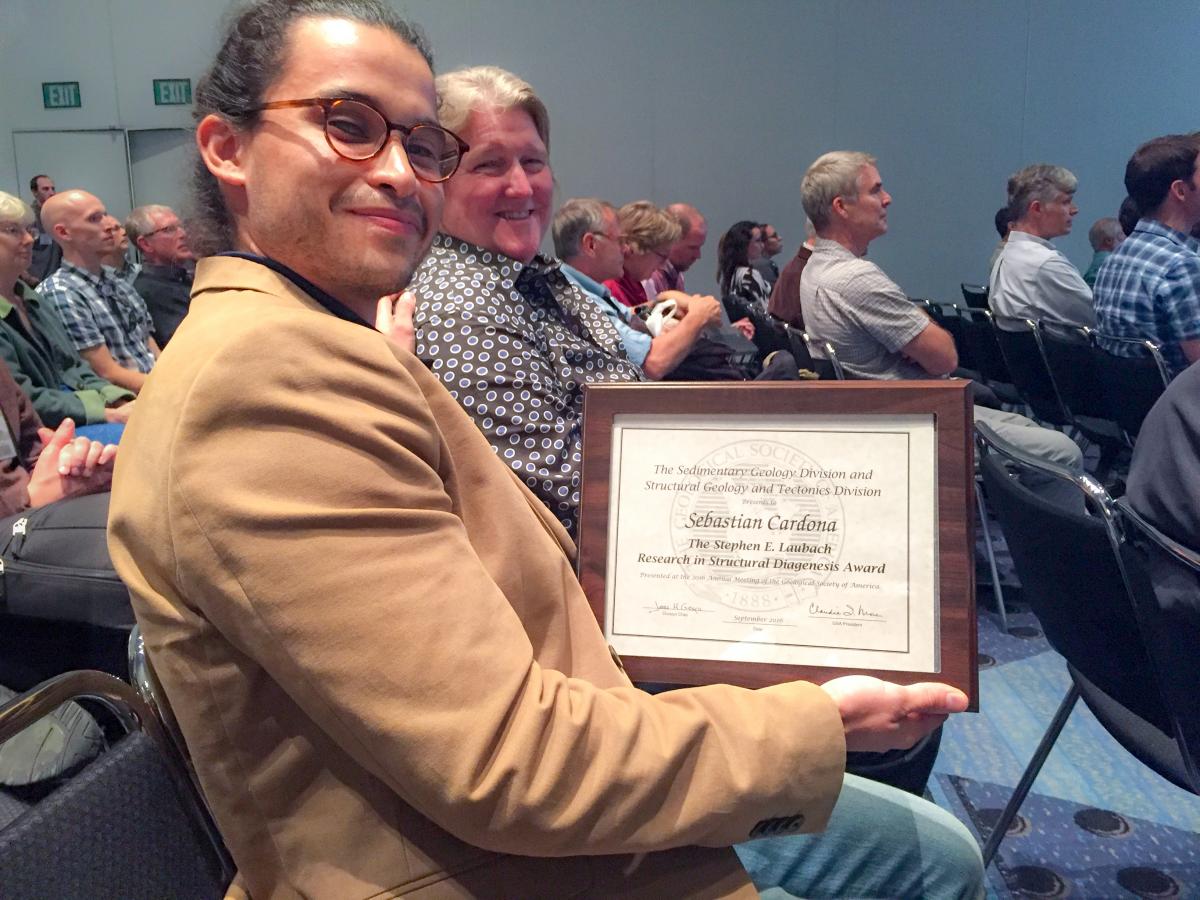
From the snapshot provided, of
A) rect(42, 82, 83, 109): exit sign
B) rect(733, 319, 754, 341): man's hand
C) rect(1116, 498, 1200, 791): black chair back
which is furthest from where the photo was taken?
rect(42, 82, 83, 109): exit sign

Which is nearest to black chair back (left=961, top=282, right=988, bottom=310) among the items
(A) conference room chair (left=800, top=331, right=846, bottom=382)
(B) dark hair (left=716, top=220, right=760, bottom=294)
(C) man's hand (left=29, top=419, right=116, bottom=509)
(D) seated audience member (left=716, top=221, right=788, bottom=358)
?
(D) seated audience member (left=716, top=221, right=788, bottom=358)

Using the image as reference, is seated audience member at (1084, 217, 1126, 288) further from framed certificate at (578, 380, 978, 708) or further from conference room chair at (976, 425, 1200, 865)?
framed certificate at (578, 380, 978, 708)

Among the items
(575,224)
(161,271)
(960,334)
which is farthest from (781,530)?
(161,271)

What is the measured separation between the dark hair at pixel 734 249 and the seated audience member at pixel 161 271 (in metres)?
3.43

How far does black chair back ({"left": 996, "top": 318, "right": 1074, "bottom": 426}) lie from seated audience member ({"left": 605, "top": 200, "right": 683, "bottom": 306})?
1.59 meters

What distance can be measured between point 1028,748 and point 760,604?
172 cm

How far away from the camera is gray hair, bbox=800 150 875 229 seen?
3.33m

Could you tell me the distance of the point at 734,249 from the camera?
257 inches

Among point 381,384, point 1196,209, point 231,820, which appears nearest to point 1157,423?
point 381,384

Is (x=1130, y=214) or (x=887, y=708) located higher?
(x=1130, y=214)

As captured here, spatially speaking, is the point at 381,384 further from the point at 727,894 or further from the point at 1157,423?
the point at 1157,423

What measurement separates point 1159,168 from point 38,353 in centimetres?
415

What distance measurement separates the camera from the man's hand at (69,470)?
1.87m

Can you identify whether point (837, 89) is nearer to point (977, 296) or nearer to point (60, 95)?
point (977, 296)
